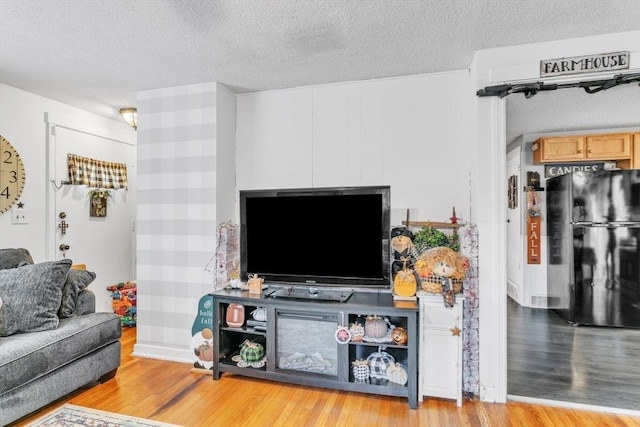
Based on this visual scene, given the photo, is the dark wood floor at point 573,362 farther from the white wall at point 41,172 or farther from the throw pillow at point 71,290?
the white wall at point 41,172

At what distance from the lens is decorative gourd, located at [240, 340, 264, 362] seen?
8.81 ft

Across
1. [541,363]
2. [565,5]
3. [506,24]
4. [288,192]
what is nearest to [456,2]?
[506,24]

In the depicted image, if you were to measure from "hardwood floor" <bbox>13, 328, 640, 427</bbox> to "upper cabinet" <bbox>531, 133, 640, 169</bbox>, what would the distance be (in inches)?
120

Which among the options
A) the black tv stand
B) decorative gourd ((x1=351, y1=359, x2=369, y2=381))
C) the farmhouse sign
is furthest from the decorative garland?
the farmhouse sign

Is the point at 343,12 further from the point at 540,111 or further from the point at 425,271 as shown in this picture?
the point at 540,111

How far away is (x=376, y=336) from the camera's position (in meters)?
2.45

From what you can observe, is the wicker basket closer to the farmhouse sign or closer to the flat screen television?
the flat screen television

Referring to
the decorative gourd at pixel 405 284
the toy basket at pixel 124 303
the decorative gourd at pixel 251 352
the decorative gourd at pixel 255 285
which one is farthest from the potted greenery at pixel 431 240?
the toy basket at pixel 124 303

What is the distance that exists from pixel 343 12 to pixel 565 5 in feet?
3.89

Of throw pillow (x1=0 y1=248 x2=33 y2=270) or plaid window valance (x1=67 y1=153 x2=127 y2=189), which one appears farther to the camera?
plaid window valance (x1=67 y1=153 x2=127 y2=189)

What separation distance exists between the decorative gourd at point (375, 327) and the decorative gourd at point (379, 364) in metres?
0.17

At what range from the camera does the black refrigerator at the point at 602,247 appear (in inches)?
144

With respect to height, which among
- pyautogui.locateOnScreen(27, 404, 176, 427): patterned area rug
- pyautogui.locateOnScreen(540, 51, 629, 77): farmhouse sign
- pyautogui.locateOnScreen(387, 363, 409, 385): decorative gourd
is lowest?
pyautogui.locateOnScreen(27, 404, 176, 427): patterned area rug

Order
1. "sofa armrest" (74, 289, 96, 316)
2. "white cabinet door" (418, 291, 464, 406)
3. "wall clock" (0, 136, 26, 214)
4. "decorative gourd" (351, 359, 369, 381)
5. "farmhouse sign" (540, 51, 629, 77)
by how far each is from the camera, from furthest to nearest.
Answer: "wall clock" (0, 136, 26, 214) → "sofa armrest" (74, 289, 96, 316) → "decorative gourd" (351, 359, 369, 381) → "white cabinet door" (418, 291, 464, 406) → "farmhouse sign" (540, 51, 629, 77)
